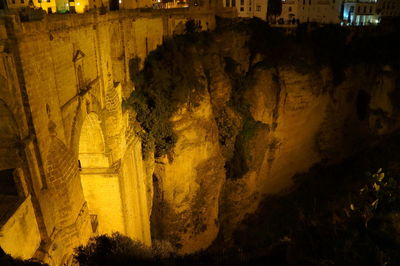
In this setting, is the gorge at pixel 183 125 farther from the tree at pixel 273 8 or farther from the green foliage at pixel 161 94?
the tree at pixel 273 8

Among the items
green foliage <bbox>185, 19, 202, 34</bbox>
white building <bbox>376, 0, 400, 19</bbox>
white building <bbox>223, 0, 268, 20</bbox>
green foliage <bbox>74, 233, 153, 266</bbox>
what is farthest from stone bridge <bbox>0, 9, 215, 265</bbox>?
white building <bbox>376, 0, 400, 19</bbox>

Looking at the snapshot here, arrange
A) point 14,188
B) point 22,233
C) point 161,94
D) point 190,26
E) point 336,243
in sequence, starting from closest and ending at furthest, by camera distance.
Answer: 1. point 22,233
2. point 14,188
3. point 336,243
4. point 161,94
5. point 190,26

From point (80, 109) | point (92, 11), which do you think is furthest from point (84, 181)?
point (92, 11)

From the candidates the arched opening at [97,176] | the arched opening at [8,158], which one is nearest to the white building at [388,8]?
the arched opening at [97,176]

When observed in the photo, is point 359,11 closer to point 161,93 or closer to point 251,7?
point 251,7

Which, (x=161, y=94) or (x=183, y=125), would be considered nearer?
(x=161, y=94)

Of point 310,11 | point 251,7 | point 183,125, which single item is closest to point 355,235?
point 183,125

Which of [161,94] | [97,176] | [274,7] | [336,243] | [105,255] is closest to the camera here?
[336,243]
